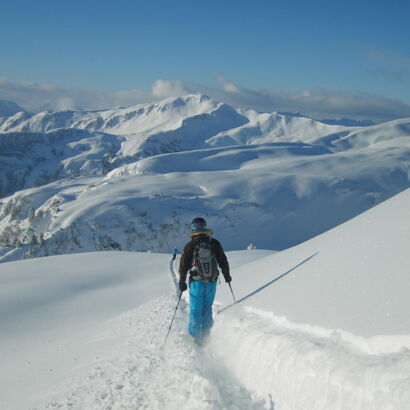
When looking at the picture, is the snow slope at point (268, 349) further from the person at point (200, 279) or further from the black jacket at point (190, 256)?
the black jacket at point (190, 256)

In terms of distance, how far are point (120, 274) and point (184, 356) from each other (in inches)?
543

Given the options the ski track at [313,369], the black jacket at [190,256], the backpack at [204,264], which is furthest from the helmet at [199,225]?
the ski track at [313,369]

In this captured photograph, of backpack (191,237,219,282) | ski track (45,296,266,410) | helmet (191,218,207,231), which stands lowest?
ski track (45,296,266,410)

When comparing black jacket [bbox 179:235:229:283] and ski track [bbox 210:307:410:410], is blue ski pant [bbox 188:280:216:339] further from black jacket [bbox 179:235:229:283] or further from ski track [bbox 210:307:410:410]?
ski track [bbox 210:307:410:410]

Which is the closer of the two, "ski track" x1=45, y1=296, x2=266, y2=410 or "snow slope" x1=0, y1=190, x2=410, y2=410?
"snow slope" x1=0, y1=190, x2=410, y2=410

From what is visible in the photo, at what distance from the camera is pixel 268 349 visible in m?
5.47

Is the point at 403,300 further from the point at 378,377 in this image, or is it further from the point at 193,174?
the point at 193,174

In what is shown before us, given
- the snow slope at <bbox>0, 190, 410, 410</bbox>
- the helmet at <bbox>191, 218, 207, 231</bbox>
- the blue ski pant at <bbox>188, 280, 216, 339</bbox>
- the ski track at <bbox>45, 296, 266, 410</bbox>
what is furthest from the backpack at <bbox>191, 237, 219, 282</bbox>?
the ski track at <bbox>45, 296, 266, 410</bbox>

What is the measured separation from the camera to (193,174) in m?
138

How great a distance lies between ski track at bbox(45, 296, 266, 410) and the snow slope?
0.02 metres

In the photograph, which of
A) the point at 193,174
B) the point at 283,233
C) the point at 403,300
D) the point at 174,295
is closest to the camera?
the point at 403,300

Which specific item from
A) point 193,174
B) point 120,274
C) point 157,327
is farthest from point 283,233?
point 157,327

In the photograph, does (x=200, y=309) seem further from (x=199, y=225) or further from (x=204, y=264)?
(x=199, y=225)

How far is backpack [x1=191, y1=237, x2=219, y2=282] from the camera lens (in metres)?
7.65
